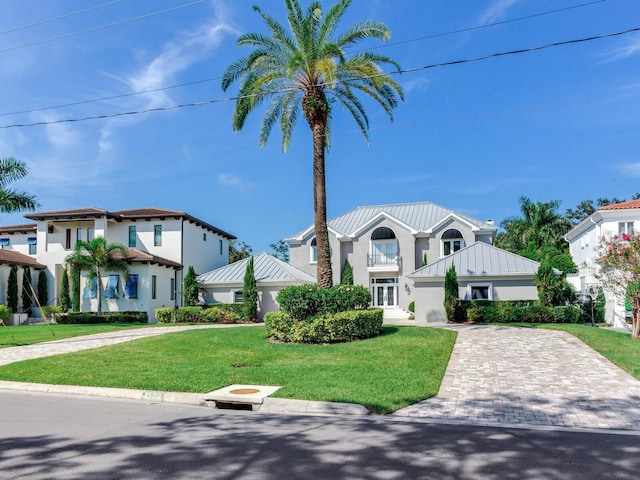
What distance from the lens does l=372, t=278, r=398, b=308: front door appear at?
138 feet

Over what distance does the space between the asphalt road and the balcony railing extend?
32.5 m

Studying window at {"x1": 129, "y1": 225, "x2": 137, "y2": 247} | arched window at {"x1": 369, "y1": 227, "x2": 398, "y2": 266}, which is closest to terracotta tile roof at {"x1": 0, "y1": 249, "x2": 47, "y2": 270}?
window at {"x1": 129, "y1": 225, "x2": 137, "y2": 247}

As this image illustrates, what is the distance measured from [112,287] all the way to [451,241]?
24.5 meters

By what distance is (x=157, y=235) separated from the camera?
40.4 meters

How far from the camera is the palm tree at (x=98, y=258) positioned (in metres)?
35.1

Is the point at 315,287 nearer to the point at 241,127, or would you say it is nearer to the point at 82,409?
the point at 241,127

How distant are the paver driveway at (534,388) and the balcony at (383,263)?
73.4 ft

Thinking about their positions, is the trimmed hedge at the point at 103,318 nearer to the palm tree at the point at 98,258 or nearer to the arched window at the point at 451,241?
the palm tree at the point at 98,258

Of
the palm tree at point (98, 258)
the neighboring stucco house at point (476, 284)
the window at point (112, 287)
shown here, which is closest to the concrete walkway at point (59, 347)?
the palm tree at point (98, 258)

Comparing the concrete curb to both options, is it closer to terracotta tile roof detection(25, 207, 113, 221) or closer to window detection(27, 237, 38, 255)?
terracotta tile roof detection(25, 207, 113, 221)

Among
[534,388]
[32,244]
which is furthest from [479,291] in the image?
[32,244]

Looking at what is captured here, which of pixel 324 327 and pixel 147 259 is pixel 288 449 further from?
pixel 147 259

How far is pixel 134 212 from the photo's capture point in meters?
42.1

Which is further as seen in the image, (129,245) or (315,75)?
(129,245)
